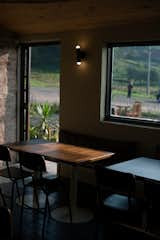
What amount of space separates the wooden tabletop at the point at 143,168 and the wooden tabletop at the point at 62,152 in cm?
35

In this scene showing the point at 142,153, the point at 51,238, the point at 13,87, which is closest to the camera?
the point at 51,238

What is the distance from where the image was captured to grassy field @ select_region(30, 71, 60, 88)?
256 inches

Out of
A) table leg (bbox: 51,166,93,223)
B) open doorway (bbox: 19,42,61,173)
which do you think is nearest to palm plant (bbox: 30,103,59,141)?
open doorway (bbox: 19,42,61,173)

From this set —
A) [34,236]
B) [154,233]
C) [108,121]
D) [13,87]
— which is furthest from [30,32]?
→ [154,233]

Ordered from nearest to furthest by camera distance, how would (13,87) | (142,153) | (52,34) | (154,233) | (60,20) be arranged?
(154,233), (142,153), (60,20), (52,34), (13,87)

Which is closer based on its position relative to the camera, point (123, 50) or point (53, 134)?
point (123, 50)

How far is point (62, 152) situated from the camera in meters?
4.41

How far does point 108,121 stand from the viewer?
18.2ft

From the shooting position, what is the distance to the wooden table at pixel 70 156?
414 centimetres

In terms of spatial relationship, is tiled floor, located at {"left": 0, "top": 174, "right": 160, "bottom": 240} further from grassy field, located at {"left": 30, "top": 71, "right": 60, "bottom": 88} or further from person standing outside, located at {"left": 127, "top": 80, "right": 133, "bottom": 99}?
grassy field, located at {"left": 30, "top": 71, "right": 60, "bottom": 88}

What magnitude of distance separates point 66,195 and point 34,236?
1325 mm

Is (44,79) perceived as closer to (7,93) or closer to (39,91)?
(39,91)

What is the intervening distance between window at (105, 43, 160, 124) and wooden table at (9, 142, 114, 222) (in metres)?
1.05

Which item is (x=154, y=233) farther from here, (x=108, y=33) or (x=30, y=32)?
(x=30, y=32)
